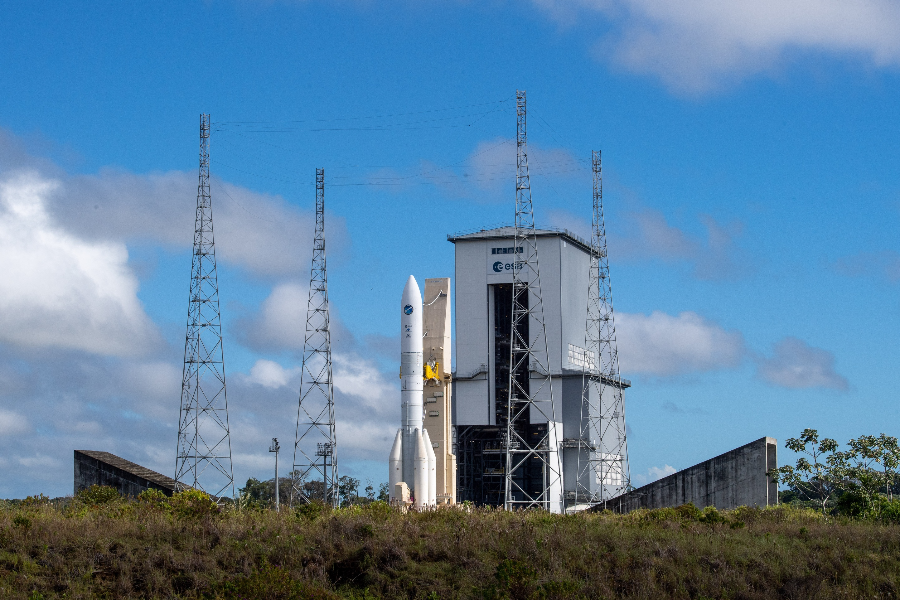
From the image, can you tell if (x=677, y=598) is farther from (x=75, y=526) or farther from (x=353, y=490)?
(x=353, y=490)

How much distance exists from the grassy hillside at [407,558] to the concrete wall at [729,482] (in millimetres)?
21260

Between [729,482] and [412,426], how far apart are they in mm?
20567

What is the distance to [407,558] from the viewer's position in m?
29.9

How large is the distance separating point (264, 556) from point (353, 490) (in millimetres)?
52049

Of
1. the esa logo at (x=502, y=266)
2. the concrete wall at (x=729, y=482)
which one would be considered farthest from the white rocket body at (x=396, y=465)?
the esa logo at (x=502, y=266)

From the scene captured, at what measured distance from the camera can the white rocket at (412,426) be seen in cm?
6525

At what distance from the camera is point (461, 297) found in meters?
79.5

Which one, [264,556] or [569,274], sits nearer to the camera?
[264,556]

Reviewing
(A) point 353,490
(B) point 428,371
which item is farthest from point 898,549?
(A) point 353,490

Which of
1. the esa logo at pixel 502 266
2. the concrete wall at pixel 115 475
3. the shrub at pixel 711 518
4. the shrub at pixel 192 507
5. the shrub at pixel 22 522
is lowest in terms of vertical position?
the shrub at pixel 711 518

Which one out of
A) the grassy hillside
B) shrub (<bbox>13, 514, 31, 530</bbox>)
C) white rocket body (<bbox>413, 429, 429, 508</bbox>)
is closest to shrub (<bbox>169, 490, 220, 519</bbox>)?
the grassy hillside

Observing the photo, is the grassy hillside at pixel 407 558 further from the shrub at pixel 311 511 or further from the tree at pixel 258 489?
the tree at pixel 258 489

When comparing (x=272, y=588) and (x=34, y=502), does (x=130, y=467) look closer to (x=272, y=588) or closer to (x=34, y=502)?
(x=34, y=502)

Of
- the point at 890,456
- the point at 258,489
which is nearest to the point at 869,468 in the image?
the point at 890,456
